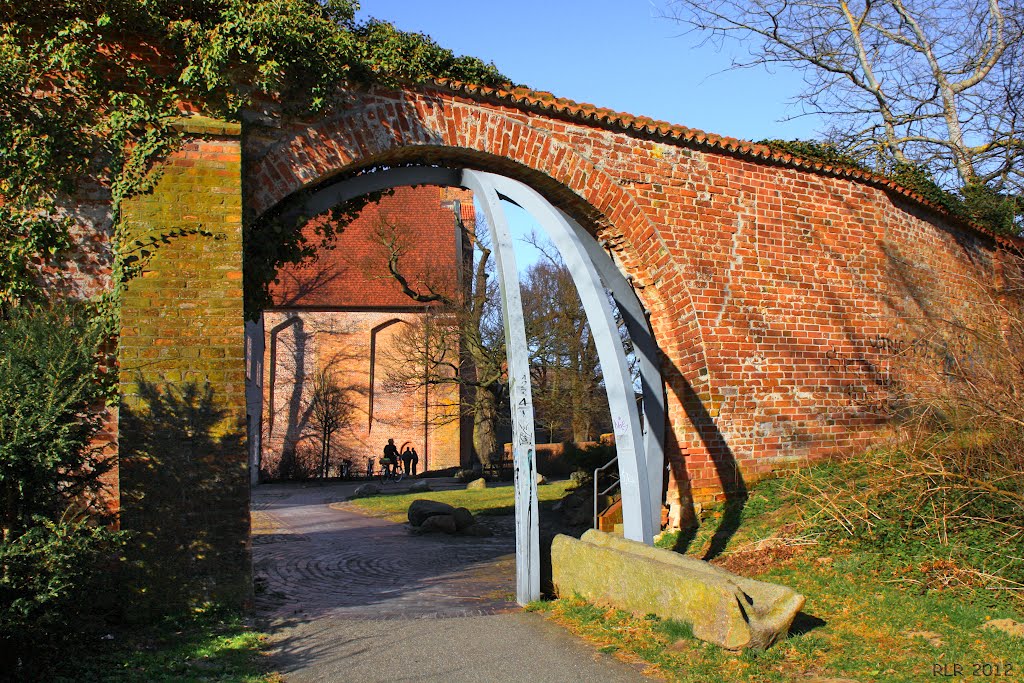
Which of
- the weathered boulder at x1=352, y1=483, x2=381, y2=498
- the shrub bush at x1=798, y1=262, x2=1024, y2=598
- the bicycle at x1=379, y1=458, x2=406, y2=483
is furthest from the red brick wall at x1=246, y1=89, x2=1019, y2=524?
the bicycle at x1=379, y1=458, x2=406, y2=483

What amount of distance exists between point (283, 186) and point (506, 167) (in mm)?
2586

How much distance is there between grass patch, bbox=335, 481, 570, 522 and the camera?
55.1 ft

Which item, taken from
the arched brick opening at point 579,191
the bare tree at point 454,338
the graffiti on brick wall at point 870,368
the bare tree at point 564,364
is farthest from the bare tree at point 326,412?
the graffiti on brick wall at point 870,368

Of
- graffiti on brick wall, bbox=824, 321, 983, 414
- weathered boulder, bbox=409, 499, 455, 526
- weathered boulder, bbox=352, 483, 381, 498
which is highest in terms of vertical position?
graffiti on brick wall, bbox=824, 321, 983, 414

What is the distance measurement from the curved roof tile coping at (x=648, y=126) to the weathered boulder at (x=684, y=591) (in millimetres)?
4897

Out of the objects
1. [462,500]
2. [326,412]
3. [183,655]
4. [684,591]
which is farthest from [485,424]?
[183,655]

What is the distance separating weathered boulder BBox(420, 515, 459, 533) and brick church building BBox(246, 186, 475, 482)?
513 inches

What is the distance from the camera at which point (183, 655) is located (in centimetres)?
548

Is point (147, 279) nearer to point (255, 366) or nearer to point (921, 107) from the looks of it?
point (921, 107)

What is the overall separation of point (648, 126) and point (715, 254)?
5.75 ft

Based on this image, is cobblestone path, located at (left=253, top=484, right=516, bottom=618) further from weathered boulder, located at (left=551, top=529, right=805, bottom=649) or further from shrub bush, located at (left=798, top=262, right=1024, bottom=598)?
shrub bush, located at (left=798, top=262, right=1024, bottom=598)

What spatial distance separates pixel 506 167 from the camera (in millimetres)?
9422

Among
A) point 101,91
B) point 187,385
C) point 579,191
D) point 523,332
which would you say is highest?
point 101,91

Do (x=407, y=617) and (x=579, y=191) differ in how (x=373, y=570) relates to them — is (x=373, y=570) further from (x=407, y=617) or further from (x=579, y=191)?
(x=579, y=191)
